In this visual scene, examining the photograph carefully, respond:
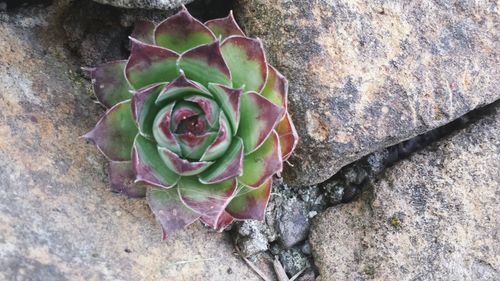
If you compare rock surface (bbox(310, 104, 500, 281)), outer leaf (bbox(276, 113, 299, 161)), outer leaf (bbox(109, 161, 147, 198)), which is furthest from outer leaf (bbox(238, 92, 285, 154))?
rock surface (bbox(310, 104, 500, 281))

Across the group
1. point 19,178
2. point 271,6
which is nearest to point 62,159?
point 19,178

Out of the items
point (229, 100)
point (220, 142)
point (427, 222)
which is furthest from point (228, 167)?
point (427, 222)

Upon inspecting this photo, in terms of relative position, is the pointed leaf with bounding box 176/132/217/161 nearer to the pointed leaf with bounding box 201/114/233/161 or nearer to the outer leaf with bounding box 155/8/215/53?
the pointed leaf with bounding box 201/114/233/161

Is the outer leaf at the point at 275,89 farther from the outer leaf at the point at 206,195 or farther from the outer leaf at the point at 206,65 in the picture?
the outer leaf at the point at 206,195

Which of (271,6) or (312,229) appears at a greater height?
(271,6)

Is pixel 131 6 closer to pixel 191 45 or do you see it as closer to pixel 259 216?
pixel 191 45
